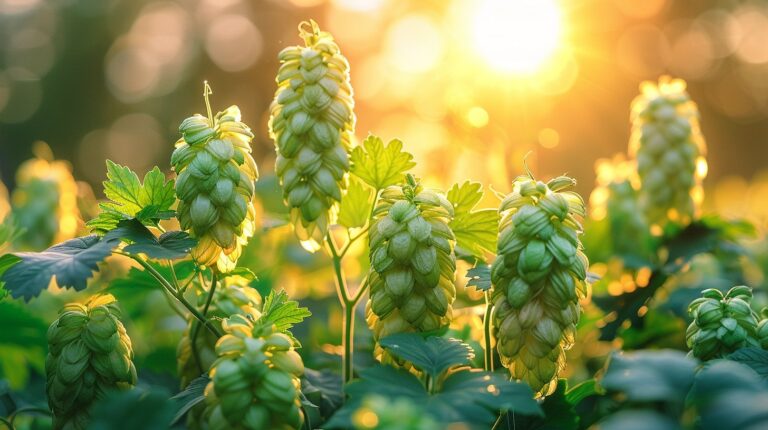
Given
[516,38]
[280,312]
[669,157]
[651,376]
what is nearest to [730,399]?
[651,376]

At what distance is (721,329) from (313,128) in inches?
28.4

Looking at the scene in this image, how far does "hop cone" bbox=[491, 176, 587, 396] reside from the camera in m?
1.02

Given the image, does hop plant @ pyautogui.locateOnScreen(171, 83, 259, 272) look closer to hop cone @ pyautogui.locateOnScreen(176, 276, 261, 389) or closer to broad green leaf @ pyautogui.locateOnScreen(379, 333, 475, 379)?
hop cone @ pyautogui.locateOnScreen(176, 276, 261, 389)

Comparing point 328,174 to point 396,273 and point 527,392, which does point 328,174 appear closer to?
point 396,273

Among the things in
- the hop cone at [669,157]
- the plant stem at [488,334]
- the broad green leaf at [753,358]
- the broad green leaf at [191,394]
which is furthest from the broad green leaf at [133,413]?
the hop cone at [669,157]

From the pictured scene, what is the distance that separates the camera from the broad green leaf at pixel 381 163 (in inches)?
52.1

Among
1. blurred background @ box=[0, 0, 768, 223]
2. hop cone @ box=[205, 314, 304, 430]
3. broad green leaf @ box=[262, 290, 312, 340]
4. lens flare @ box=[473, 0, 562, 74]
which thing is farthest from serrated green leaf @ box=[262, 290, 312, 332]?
blurred background @ box=[0, 0, 768, 223]

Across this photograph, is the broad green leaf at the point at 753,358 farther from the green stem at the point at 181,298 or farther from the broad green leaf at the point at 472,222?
the green stem at the point at 181,298

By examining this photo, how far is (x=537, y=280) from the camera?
1.04m

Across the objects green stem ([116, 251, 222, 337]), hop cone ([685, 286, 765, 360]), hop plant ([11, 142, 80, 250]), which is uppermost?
hop plant ([11, 142, 80, 250])

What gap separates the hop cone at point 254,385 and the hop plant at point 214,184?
0.24m

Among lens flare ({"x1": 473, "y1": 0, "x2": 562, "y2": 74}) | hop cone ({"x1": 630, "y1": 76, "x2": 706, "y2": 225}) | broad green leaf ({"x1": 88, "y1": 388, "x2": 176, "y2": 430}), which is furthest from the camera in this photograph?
lens flare ({"x1": 473, "y1": 0, "x2": 562, "y2": 74})

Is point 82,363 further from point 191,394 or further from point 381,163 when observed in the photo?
point 381,163

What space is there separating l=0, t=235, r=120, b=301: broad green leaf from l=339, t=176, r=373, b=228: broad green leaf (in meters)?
0.44
